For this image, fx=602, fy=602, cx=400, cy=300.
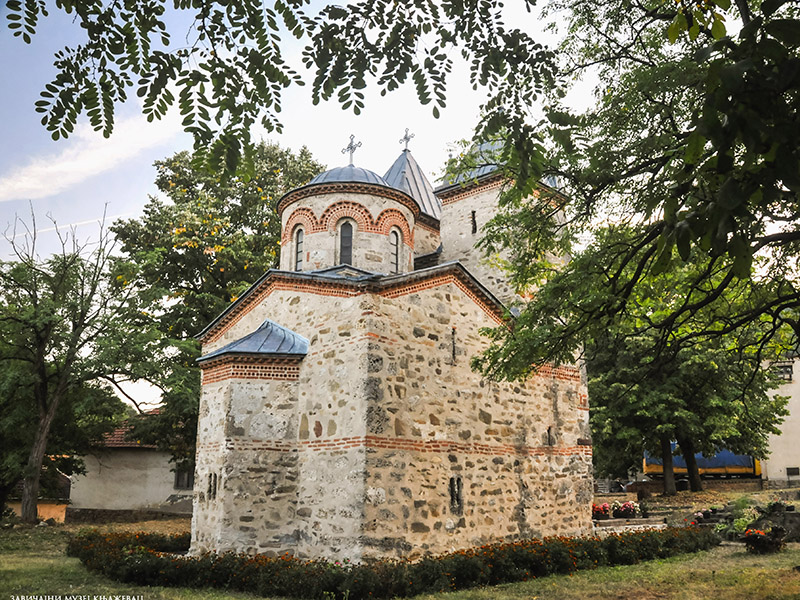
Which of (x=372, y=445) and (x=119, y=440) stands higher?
(x=119, y=440)

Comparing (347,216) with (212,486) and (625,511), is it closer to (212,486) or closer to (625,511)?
(212,486)

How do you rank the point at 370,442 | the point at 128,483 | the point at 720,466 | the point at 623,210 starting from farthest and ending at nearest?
the point at 720,466, the point at 128,483, the point at 370,442, the point at 623,210

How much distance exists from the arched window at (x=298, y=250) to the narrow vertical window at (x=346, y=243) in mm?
1005

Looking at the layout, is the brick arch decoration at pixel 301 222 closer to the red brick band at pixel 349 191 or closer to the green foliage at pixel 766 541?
the red brick band at pixel 349 191

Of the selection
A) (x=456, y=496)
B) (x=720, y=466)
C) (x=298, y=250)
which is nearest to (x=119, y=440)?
(x=298, y=250)

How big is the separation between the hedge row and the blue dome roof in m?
8.35

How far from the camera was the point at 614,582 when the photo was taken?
9.33 m

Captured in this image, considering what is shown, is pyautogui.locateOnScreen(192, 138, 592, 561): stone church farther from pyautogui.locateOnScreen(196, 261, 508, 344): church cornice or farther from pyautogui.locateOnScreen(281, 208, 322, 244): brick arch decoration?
pyautogui.locateOnScreen(281, 208, 322, 244): brick arch decoration

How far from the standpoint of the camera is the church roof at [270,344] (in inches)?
424

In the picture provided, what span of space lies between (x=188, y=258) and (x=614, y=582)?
15.3m

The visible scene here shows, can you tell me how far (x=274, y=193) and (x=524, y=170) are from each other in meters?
16.8

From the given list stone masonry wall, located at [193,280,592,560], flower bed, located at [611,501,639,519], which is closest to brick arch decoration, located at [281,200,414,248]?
stone masonry wall, located at [193,280,592,560]

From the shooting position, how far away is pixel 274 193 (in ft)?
65.7

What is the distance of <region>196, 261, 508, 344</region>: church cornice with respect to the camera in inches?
408
